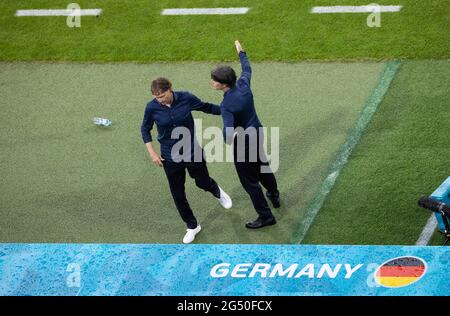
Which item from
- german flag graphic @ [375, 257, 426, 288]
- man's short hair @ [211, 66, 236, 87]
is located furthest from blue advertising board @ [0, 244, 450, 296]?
man's short hair @ [211, 66, 236, 87]

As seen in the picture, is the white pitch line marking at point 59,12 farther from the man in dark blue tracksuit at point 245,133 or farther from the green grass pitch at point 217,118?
the man in dark blue tracksuit at point 245,133

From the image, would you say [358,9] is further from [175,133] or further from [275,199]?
[175,133]

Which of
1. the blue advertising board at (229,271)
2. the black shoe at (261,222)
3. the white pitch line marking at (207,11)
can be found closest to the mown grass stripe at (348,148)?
the black shoe at (261,222)

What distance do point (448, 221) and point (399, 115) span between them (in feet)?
7.73

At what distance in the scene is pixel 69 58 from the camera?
11375 millimetres

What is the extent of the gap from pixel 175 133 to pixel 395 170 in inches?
97.0

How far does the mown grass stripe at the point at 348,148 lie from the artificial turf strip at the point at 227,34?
472 millimetres

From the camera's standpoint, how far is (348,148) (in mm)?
9156

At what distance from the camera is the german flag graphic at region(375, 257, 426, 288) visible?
20.0ft

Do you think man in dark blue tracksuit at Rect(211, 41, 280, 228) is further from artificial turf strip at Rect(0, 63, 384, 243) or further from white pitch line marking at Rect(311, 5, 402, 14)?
white pitch line marking at Rect(311, 5, 402, 14)

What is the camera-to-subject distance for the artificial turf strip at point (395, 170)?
804cm

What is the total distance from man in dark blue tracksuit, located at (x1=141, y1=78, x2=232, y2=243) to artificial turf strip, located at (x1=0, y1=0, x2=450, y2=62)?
3376mm
